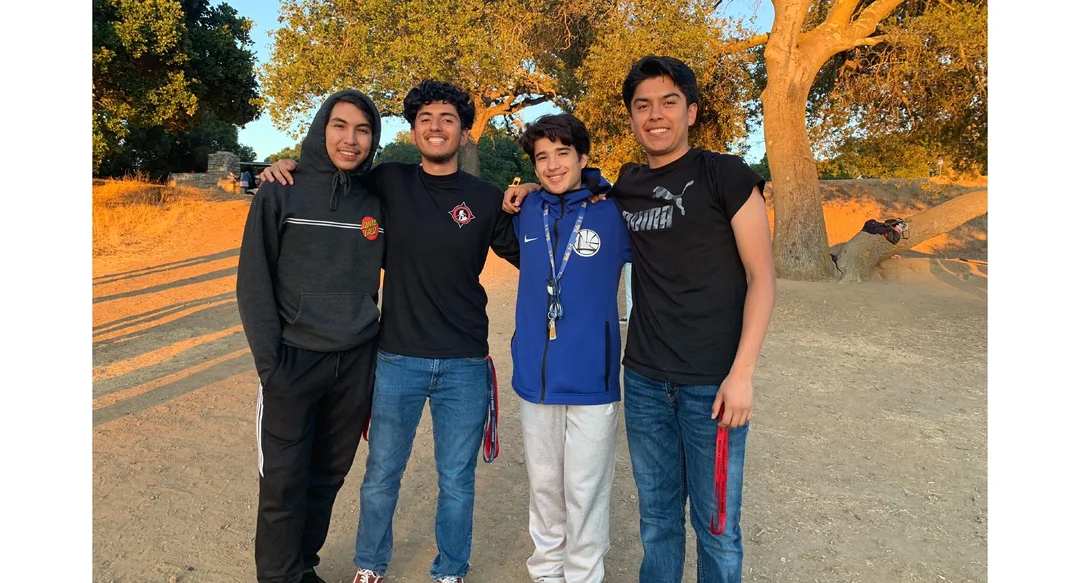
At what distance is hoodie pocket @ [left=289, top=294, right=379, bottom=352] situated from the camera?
2.43 meters

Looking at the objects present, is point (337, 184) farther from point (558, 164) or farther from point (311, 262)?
point (558, 164)

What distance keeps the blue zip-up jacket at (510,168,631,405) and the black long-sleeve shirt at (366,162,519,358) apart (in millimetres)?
238

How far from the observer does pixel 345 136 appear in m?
2.56

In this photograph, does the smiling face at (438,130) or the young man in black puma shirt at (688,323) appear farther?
A: the smiling face at (438,130)

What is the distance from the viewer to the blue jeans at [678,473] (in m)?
2.12

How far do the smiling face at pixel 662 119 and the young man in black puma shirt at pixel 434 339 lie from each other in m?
0.74

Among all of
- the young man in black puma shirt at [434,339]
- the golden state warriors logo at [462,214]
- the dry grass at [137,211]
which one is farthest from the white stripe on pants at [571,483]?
the dry grass at [137,211]

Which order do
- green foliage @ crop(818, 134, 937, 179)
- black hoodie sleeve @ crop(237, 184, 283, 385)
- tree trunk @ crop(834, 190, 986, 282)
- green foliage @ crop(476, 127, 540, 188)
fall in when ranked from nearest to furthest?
black hoodie sleeve @ crop(237, 184, 283, 385)
tree trunk @ crop(834, 190, 986, 282)
green foliage @ crop(818, 134, 937, 179)
green foliage @ crop(476, 127, 540, 188)

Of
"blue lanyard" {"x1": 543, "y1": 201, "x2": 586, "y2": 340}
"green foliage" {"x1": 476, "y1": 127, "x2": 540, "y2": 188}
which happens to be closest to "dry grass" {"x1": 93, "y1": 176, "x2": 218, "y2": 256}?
"green foliage" {"x1": 476, "y1": 127, "x2": 540, "y2": 188}

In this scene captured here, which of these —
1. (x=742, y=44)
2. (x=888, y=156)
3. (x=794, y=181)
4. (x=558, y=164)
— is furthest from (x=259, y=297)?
(x=888, y=156)

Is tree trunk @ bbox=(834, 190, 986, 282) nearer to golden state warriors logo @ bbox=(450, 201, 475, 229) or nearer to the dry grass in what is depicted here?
golden state warriors logo @ bbox=(450, 201, 475, 229)

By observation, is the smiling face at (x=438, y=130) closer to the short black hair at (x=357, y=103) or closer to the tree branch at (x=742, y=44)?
the short black hair at (x=357, y=103)

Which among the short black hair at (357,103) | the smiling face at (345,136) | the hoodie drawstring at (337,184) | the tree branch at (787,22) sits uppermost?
the tree branch at (787,22)

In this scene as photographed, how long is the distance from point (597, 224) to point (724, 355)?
693mm
